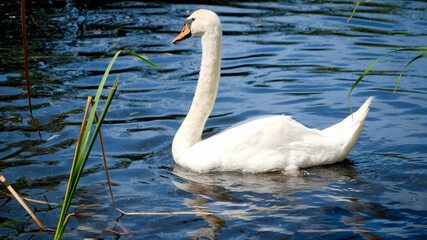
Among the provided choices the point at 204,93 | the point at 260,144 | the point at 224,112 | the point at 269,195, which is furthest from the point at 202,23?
the point at 224,112

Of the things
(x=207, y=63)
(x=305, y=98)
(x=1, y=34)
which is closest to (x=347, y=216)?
(x=207, y=63)

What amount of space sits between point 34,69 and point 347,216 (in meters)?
6.65

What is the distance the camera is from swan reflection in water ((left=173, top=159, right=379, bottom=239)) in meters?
4.73

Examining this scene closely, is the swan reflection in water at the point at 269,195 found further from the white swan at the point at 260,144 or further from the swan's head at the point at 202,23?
the swan's head at the point at 202,23

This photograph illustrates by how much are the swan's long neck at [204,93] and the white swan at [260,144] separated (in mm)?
10

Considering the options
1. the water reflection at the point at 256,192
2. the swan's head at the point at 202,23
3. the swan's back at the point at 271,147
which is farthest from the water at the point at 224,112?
the swan's head at the point at 202,23

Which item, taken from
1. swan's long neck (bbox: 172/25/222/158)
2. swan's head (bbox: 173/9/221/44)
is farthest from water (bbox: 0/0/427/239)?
swan's head (bbox: 173/9/221/44)

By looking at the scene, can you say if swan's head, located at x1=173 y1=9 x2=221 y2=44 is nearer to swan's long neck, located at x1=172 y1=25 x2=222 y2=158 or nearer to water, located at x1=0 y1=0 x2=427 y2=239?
swan's long neck, located at x1=172 y1=25 x2=222 y2=158

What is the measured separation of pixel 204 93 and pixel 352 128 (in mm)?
1529

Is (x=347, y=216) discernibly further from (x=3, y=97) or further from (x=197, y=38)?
(x=197, y=38)

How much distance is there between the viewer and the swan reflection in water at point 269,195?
4.73 meters

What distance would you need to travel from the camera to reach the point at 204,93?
20.7ft

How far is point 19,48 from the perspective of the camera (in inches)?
438

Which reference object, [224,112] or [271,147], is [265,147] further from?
[224,112]
